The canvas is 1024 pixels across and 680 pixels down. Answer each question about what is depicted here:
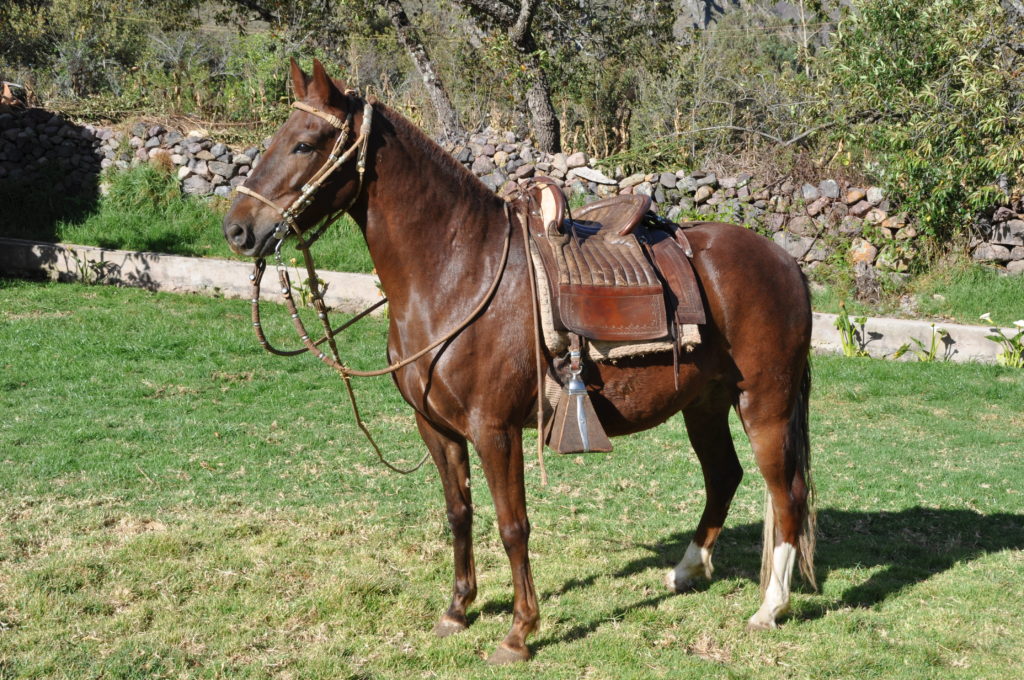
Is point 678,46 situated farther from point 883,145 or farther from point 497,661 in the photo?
point 497,661

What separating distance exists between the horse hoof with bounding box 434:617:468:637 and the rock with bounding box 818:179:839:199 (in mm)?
9199

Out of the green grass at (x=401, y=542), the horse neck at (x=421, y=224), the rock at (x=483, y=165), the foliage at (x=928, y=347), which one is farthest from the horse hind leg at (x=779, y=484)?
the rock at (x=483, y=165)

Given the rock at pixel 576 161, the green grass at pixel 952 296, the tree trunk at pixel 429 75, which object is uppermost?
the tree trunk at pixel 429 75

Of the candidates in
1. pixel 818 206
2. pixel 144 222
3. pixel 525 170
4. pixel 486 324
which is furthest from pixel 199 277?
pixel 486 324

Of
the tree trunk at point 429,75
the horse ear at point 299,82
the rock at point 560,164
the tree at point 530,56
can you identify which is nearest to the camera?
the horse ear at point 299,82

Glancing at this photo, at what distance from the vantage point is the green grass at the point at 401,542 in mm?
3723

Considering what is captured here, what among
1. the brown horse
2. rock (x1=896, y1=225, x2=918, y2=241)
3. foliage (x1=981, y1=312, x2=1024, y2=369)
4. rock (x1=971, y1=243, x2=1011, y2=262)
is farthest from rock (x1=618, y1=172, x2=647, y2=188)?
the brown horse

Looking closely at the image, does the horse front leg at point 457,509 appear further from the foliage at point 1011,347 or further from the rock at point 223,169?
the rock at point 223,169

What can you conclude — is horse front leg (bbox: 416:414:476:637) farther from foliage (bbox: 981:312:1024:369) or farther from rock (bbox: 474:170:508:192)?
rock (bbox: 474:170:508:192)

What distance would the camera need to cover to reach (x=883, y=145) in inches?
410

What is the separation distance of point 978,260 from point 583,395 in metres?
9.11

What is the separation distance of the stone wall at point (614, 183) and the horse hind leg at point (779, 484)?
596 centimetres

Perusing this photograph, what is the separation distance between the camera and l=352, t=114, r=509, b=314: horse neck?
344cm

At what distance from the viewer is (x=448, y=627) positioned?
3.97 m
